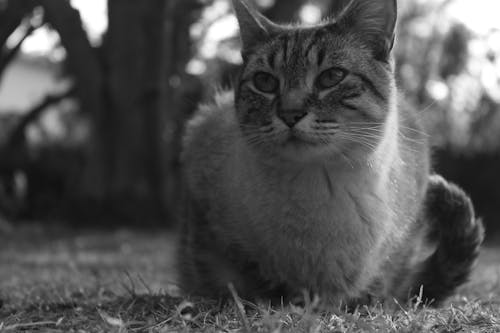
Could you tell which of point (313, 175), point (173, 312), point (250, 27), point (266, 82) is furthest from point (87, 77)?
point (173, 312)

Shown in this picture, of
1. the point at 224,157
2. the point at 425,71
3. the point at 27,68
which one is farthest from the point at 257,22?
the point at 27,68

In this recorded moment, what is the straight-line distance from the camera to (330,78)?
3344 mm

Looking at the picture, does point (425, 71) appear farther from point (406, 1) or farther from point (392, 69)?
point (392, 69)

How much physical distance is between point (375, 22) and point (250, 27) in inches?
27.9

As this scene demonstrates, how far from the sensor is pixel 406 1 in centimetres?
1588

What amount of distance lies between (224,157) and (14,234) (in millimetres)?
7309

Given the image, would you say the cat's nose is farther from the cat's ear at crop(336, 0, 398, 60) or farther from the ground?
the ground

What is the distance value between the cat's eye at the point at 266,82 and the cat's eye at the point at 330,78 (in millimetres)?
228

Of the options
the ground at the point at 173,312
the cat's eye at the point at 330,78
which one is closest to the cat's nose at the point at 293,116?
the cat's eye at the point at 330,78

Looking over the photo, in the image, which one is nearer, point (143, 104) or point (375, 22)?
point (375, 22)

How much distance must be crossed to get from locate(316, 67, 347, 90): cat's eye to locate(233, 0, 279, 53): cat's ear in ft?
1.77

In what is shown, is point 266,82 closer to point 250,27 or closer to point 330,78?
point 330,78

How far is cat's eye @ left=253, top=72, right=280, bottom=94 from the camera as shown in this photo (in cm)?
345

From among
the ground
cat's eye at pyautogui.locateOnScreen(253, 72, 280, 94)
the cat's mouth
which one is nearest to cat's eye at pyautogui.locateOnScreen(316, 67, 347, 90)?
cat's eye at pyautogui.locateOnScreen(253, 72, 280, 94)
